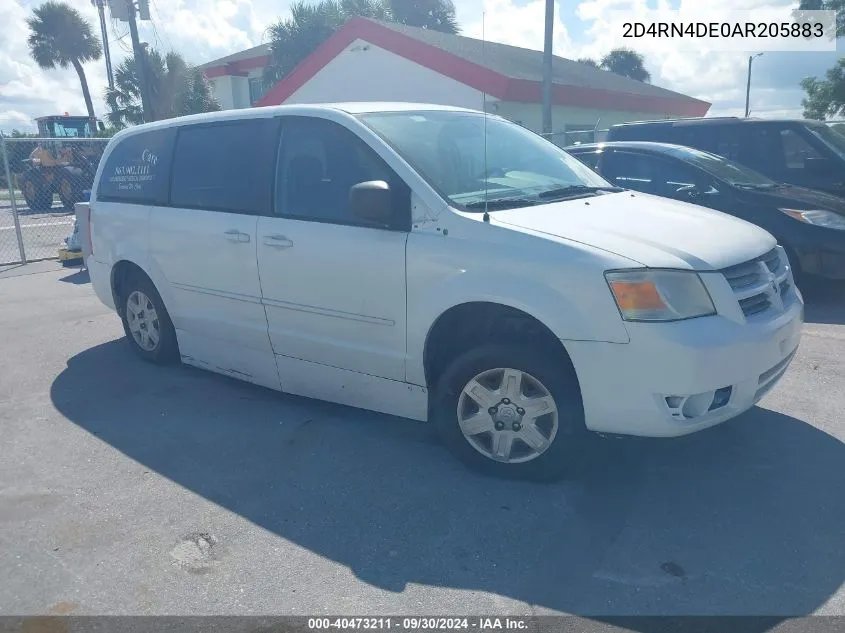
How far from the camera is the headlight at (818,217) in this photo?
7.14m

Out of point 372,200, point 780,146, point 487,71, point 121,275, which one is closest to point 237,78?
point 487,71

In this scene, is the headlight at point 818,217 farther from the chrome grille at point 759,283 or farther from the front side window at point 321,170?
the front side window at point 321,170

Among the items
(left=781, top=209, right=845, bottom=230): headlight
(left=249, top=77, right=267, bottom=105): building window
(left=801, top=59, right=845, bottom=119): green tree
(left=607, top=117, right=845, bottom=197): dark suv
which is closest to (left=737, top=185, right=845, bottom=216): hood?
(left=781, top=209, right=845, bottom=230): headlight

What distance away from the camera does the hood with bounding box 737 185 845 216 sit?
725 centimetres

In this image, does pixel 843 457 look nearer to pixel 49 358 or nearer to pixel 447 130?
pixel 447 130

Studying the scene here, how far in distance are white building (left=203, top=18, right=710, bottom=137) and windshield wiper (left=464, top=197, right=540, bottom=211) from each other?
13.0m

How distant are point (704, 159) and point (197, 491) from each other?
6.25m

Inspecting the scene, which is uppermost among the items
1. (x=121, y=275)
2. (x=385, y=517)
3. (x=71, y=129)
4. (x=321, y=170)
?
(x=71, y=129)

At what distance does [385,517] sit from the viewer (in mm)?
3672

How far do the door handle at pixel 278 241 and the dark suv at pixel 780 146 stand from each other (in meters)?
6.46

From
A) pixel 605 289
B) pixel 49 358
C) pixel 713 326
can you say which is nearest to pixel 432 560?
pixel 605 289

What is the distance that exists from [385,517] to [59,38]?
160ft

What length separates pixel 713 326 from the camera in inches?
136

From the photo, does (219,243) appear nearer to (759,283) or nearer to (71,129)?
(759,283)
